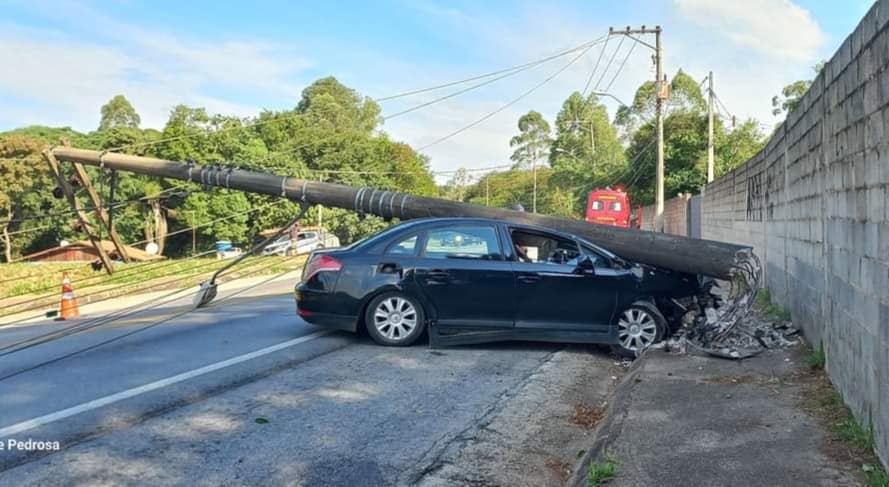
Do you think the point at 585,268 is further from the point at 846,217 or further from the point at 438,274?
the point at 846,217

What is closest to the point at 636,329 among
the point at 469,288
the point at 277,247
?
the point at 469,288

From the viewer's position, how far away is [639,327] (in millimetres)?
7449

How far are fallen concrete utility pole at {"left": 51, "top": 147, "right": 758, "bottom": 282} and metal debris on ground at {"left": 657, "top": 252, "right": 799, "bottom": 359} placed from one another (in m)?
0.16

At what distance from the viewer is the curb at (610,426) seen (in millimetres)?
4004

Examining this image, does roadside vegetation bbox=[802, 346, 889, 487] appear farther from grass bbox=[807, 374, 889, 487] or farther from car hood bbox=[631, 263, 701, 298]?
car hood bbox=[631, 263, 701, 298]

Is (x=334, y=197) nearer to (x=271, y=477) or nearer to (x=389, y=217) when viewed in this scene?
(x=389, y=217)

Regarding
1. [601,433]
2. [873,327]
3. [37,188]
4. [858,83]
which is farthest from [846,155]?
[37,188]

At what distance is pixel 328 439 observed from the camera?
4.65 metres

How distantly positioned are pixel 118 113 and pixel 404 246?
288 feet

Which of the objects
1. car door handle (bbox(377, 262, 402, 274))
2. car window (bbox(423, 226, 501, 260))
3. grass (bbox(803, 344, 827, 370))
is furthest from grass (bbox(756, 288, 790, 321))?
car door handle (bbox(377, 262, 402, 274))

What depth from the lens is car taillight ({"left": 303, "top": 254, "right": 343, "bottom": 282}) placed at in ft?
25.3

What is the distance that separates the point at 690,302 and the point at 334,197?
6.26 meters

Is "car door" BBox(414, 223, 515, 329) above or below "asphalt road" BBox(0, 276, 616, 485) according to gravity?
above

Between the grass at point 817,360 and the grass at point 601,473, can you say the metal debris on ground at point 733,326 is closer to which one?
the grass at point 817,360
